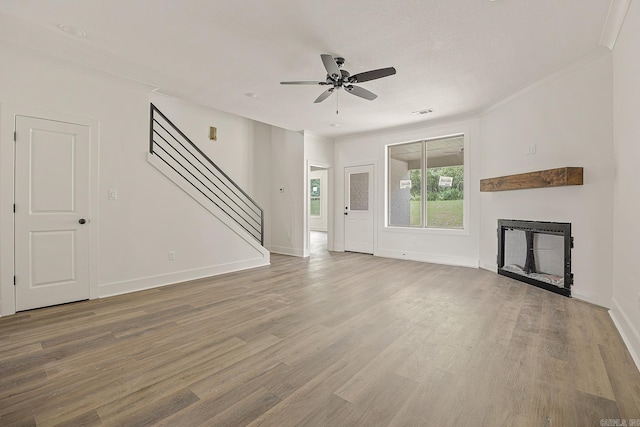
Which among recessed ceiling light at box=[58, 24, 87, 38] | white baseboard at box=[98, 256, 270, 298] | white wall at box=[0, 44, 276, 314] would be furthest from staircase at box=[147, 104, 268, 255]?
recessed ceiling light at box=[58, 24, 87, 38]

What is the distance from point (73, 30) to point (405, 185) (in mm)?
5963

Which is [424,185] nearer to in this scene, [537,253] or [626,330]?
[537,253]

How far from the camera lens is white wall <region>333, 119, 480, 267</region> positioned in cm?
557

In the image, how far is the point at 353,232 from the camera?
736cm

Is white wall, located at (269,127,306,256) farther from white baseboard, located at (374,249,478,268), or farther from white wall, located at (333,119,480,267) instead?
white baseboard, located at (374,249,478,268)

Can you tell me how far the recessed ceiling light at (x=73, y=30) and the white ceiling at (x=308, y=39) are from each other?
0.05m

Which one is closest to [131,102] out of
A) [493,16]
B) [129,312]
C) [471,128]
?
[129,312]

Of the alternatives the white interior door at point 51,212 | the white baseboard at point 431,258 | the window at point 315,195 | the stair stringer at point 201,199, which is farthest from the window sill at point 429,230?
the window at point 315,195

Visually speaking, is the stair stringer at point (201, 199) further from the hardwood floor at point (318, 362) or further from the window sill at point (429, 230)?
the window sill at point (429, 230)

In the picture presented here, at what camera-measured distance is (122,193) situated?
3.99 metres

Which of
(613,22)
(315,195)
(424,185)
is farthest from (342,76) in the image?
(315,195)

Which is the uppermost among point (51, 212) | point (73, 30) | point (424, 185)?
point (73, 30)

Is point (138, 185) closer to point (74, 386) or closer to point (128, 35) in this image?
point (128, 35)

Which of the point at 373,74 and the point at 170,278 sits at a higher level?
the point at 373,74
